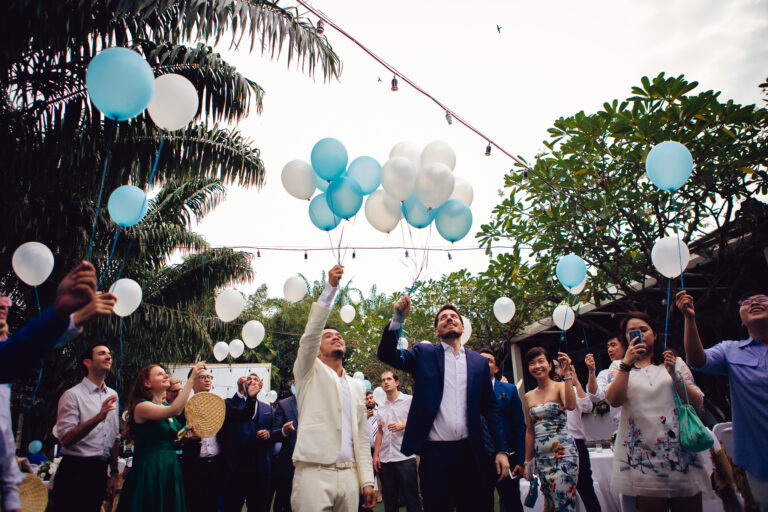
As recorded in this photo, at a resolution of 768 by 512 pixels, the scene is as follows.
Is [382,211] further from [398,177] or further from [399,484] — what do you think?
[399,484]

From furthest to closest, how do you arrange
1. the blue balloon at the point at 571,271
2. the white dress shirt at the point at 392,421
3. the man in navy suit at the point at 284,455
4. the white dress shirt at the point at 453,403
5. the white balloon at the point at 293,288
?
the white balloon at the point at 293,288
the white dress shirt at the point at 392,421
the man in navy suit at the point at 284,455
the blue balloon at the point at 571,271
the white dress shirt at the point at 453,403

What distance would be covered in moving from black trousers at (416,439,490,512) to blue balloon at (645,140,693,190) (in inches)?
114

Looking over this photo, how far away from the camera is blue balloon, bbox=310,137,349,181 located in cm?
411

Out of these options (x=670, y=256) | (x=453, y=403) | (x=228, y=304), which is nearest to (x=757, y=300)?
(x=670, y=256)

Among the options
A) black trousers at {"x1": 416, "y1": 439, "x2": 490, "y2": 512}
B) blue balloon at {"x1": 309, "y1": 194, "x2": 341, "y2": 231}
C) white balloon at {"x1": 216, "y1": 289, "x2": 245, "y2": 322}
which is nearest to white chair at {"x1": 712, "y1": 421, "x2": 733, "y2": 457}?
black trousers at {"x1": 416, "y1": 439, "x2": 490, "y2": 512}

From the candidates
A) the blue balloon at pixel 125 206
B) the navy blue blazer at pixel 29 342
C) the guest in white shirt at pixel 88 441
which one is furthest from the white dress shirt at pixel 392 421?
the navy blue blazer at pixel 29 342

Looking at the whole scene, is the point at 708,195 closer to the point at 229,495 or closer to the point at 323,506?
the point at 323,506

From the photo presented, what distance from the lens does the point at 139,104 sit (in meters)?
3.80

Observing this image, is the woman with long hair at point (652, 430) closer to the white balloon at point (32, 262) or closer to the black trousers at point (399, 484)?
the black trousers at point (399, 484)

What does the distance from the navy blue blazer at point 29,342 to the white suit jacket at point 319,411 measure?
4.91ft

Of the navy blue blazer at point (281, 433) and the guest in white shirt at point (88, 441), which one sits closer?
the guest in white shirt at point (88, 441)

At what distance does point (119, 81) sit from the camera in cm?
364

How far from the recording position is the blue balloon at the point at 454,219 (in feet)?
13.9

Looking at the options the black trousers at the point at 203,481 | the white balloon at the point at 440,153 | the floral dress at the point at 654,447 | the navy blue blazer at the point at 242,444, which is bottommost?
the black trousers at the point at 203,481
